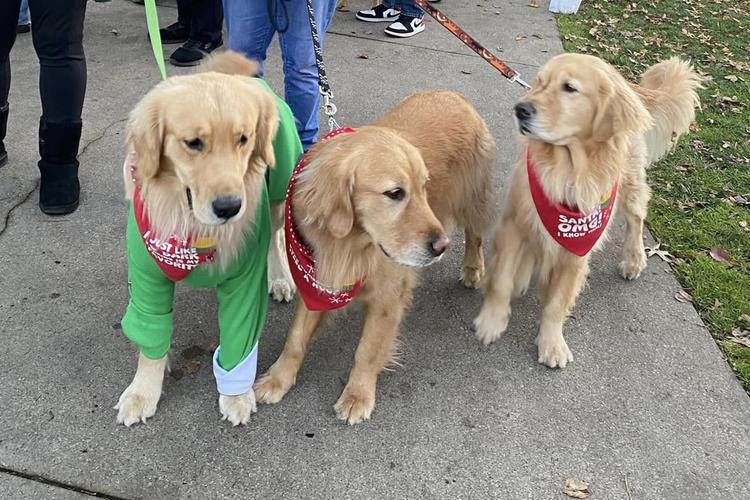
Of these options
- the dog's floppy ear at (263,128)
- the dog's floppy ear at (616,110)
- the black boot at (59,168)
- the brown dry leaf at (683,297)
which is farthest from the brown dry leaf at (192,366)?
the brown dry leaf at (683,297)

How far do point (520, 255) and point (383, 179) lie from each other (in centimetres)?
123

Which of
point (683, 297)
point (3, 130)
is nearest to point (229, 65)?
point (3, 130)

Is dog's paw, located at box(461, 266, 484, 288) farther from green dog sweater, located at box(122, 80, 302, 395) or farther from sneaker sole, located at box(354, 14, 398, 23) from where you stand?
sneaker sole, located at box(354, 14, 398, 23)

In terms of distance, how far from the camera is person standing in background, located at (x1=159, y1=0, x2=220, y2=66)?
5938mm

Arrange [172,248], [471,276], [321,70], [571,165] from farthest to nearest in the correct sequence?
[471,276] → [321,70] → [571,165] → [172,248]

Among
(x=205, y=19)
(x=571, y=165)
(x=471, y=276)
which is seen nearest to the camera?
(x=571, y=165)

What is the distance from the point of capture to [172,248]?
7.73 ft

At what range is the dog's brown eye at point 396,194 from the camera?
2393mm

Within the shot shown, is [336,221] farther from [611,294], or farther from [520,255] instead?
[611,294]

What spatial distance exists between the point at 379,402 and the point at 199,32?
4528 millimetres

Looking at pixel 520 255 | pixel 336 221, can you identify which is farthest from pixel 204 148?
pixel 520 255

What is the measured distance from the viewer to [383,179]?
7.74ft

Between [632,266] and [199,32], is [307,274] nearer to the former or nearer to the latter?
[632,266]

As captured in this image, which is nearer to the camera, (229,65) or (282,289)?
(229,65)
